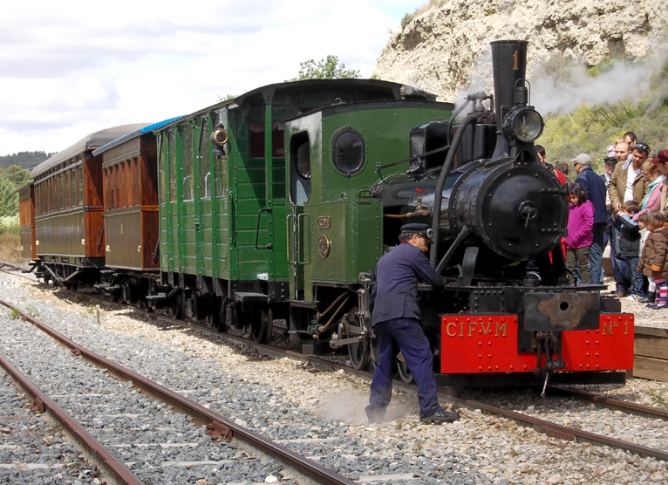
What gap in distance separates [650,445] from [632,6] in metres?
25.7

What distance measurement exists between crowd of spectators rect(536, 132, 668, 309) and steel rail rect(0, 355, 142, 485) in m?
6.20

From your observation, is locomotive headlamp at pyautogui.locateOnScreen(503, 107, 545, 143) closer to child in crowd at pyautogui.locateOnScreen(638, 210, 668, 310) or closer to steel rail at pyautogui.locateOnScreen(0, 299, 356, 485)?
steel rail at pyautogui.locateOnScreen(0, 299, 356, 485)

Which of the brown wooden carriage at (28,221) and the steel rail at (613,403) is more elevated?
the brown wooden carriage at (28,221)

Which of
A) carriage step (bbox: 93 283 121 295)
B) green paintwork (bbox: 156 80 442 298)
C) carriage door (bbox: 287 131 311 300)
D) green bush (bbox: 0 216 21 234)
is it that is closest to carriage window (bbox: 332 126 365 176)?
carriage door (bbox: 287 131 311 300)

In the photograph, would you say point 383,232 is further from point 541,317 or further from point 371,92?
point 371,92

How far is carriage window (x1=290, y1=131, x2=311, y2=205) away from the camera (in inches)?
366

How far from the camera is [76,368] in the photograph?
9.82m

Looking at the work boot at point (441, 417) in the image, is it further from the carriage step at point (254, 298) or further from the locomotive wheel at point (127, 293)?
the locomotive wheel at point (127, 293)

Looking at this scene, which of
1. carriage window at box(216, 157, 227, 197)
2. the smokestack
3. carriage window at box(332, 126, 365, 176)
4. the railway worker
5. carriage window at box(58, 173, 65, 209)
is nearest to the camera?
the railway worker

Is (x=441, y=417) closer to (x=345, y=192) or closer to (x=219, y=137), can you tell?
(x=345, y=192)

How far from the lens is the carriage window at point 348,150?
8.27 m

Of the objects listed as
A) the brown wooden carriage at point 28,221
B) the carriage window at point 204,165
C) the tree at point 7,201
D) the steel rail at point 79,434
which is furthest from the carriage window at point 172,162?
the tree at point 7,201

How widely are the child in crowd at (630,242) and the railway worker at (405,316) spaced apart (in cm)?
535

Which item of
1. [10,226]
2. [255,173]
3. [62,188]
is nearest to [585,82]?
[62,188]
